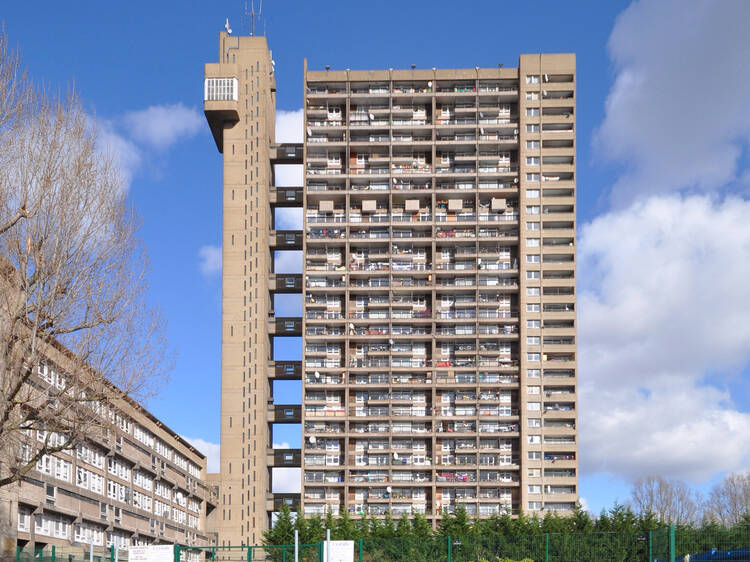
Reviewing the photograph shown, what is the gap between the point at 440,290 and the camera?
112125 millimetres

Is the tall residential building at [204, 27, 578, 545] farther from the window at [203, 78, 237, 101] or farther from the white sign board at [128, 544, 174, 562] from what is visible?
the white sign board at [128, 544, 174, 562]

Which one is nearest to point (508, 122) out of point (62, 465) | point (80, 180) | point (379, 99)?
point (379, 99)

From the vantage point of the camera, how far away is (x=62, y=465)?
243 ft

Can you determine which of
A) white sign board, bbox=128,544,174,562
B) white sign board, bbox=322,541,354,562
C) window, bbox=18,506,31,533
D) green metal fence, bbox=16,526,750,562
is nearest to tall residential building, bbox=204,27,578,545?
window, bbox=18,506,31,533

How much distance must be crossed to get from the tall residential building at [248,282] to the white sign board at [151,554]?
6255cm

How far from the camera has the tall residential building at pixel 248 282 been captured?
350 feet

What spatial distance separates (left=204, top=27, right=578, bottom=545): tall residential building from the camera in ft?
353

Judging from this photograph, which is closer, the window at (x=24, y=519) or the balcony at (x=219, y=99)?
the window at (x=24, y=519)

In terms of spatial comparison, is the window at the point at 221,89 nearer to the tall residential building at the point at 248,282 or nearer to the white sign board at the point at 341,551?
the tall residential building at the point at 248,282

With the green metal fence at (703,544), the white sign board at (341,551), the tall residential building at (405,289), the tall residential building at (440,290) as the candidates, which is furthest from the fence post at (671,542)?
the tall residential building at (405,289)

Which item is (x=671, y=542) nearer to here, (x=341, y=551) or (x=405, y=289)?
(x=341, y=551)

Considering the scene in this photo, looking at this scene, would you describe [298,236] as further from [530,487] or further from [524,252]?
[530,487]

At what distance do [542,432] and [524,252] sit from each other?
19427 millimetres

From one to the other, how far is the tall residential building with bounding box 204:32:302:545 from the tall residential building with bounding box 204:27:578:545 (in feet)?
0.70
